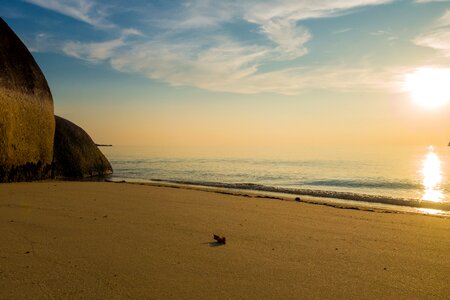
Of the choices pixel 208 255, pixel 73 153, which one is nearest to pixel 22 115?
pixel 73 153

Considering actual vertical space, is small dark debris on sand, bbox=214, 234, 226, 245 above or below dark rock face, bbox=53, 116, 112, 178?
below

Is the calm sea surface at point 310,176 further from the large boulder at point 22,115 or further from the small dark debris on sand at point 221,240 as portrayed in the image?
the small dark debris on sand at point 221,240

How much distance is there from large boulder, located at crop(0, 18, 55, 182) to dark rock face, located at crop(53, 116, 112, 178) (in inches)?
50.0

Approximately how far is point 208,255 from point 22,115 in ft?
38.1

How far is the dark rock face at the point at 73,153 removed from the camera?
55.0 ft

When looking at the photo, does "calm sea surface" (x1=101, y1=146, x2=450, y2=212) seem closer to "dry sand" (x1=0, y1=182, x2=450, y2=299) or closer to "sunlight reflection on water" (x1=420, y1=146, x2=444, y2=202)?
"sunlight reflection on water" (x1=420, y1=146, x2=444, y2=202)

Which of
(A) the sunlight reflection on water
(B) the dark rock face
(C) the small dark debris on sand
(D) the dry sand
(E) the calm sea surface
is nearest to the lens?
(D) the dry sand

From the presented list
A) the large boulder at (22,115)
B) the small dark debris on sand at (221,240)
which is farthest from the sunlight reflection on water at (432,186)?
the large boulder at (22,115)

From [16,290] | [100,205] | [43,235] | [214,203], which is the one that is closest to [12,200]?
[100,205]

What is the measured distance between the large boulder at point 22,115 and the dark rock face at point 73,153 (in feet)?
4.17

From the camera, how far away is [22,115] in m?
13.3

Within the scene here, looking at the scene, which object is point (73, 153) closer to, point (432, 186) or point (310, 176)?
point (310, 176)

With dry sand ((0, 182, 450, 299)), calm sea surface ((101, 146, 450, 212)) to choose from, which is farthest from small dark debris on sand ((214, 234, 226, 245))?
calm sea surface ((101, 146, 450, 212))

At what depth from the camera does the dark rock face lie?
1675cm
